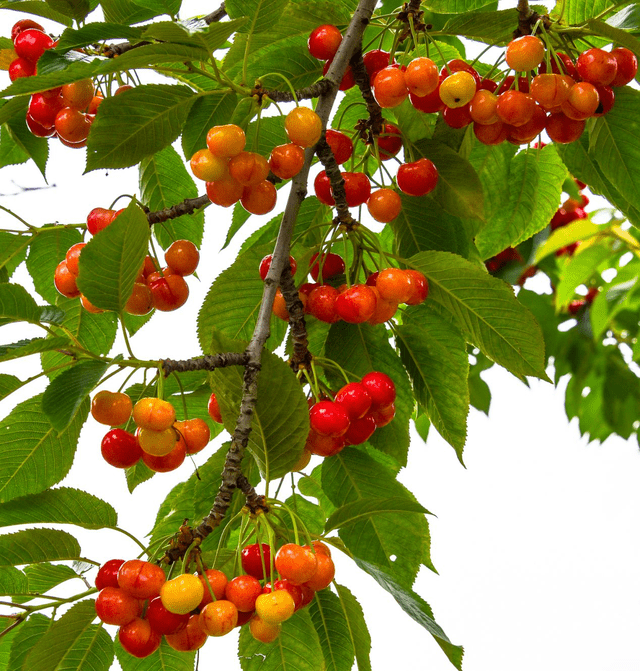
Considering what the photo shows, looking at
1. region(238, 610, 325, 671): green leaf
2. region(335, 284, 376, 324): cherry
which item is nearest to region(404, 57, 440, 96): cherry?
region(335, 284, 376, 324): cherry

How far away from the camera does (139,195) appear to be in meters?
1.04

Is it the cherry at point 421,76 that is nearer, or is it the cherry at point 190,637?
the cherry at point 190,637

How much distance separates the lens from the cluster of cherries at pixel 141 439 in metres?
0.69

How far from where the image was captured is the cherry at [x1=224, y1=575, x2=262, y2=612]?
0.63m

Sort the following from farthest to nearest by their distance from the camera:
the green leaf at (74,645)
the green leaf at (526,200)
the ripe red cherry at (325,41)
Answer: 1. the green leaf at (526,200)
2. the ripe red cherry at (325,41)
3. the green leaf at (74,645)

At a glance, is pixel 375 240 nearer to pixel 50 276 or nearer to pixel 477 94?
pixel 477 94

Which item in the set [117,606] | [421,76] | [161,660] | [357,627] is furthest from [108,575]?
[421,76]

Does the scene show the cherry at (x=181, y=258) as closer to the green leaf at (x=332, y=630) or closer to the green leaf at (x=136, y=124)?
the green leaf at (x=136, y=124)

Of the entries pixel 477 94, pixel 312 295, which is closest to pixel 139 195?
pixel 312 295

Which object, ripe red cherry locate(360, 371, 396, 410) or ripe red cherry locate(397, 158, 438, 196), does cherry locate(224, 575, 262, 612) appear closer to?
ripe red cherry locate(360, 371, 396, 410)

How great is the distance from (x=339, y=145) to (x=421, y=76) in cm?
14

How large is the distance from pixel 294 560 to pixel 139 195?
0.59 m

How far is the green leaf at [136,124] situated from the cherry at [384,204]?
0.23 meters

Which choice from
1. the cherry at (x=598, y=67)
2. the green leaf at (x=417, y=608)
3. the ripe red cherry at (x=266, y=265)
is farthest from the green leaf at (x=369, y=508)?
the cherry at (x=598, y=67)
